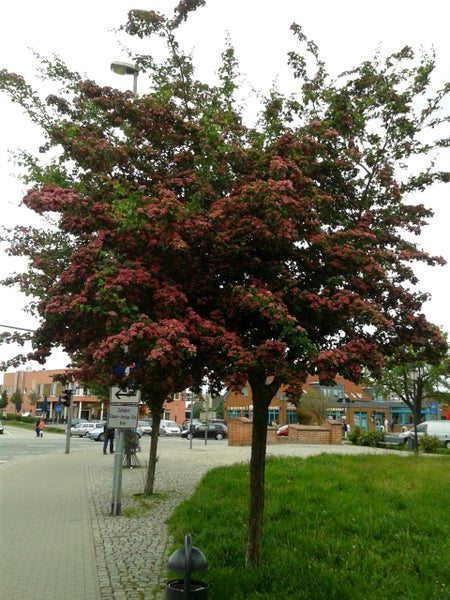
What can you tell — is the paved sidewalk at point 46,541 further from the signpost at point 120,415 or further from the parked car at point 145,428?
the parked car at point 145,428

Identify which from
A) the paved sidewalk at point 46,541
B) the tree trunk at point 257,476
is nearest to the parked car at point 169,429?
the paved sidewalk at point 46,541

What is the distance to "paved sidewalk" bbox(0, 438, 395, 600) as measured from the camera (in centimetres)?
630

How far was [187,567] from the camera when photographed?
423cm

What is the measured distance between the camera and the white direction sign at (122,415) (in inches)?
441

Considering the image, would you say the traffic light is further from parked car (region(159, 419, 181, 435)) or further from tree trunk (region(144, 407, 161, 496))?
parked car (region(159, 419, 181, 435))

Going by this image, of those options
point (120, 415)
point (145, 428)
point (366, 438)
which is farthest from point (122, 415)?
point (145, 428)

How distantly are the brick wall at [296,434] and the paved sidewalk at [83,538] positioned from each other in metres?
14.3

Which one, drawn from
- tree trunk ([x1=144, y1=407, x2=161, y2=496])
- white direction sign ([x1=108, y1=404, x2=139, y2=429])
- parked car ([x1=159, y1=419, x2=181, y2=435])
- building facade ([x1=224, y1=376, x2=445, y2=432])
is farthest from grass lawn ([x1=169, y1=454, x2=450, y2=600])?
building facade ([x1=224, y1=376, x2=445, y2=432])

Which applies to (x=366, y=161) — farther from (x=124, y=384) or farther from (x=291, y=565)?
(x=291, y=565)

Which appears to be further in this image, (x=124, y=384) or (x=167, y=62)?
(x=167, y=62)

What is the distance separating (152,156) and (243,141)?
1.03 m

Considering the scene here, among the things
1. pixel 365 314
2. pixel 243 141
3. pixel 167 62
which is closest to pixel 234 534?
pixel 365 314

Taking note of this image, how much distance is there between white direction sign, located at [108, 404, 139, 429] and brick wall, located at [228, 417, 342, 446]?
20.9 meters

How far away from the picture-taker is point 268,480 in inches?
488
